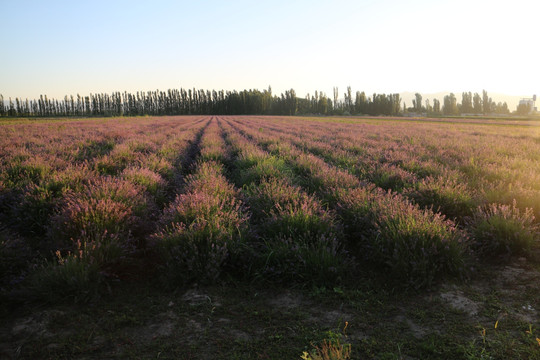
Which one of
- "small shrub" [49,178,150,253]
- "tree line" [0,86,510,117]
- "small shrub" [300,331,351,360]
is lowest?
A: "small shrub" [300,331,351,360]

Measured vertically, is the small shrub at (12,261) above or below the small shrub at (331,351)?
above

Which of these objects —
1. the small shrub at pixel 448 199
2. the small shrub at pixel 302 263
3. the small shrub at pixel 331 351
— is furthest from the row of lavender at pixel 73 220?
the small shrub at pixel 448 199

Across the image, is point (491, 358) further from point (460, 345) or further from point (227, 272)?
point (227, 272)

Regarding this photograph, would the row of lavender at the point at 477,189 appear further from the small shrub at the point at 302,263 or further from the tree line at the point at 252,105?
the tree line at the point at 252,105

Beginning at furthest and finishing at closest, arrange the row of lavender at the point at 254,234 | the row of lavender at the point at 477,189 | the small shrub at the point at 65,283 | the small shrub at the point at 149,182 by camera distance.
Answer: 1. the small shrub at the point at 149,182
2. the row of lavender at the point at 477,189
3. the row of lavender at the point at 254,234
4. the small shrub at the point at 65,283

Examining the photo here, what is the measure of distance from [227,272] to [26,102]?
187 metres

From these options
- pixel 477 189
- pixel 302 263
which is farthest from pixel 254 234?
pixel 477 189

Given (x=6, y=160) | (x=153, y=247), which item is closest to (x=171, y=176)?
(x=153, y=247)

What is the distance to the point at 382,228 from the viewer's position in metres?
3.44

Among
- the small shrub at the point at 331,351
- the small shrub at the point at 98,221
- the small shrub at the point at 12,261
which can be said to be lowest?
the small shrub at the point at 331,351

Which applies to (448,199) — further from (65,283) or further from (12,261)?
(12,261)

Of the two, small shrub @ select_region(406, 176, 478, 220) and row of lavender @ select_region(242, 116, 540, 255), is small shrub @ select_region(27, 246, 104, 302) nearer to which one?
row of lavender @ select_region(242, 116, 540, 255)

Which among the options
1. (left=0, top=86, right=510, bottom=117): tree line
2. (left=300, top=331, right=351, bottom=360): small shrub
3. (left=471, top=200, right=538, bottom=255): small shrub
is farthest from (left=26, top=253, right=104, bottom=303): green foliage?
(left=0, top=86, right=510, bottom=117): tree line

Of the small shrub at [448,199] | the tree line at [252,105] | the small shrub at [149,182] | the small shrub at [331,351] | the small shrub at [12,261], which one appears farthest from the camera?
the tree line at [252,105]
